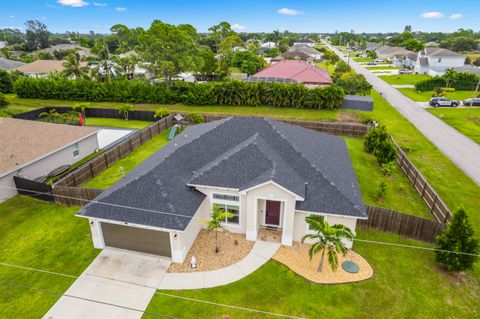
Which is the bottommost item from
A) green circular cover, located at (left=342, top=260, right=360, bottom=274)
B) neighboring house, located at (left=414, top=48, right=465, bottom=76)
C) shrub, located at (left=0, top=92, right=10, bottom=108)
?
green circular cover, located at (left=342, top=260, right=360, bottom=274)

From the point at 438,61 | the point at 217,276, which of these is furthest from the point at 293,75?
the point at 438,61

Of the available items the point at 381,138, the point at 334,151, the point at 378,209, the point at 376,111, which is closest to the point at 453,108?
the point at 376,111

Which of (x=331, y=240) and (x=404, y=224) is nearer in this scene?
(x=331, y=240)

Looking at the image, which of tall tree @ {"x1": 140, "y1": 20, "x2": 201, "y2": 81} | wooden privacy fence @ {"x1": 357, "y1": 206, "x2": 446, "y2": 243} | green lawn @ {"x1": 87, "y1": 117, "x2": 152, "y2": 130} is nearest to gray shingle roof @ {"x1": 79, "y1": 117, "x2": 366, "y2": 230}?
wooden privacy fence @ {"x1": 357, "y1": 206, "x2": 446, "y2": 243}

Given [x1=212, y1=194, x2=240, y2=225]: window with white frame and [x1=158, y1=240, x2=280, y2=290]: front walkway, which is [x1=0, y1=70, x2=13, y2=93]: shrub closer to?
[x1=212, y1=194, x2=240, y2=225]: window with white frame

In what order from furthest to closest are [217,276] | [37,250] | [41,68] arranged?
[41,68]
[37,250]
[217,276]

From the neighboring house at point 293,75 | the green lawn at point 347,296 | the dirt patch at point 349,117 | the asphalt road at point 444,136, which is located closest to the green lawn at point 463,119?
the asphalt road at point 444,136

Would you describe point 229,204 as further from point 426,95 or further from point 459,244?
point 426,95
